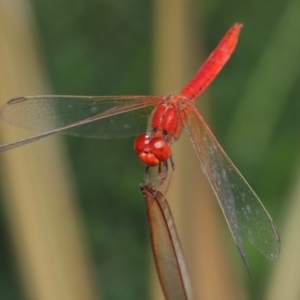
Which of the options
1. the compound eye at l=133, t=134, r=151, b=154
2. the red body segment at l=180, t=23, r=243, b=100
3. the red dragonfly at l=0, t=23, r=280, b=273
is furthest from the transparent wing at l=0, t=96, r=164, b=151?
the compound eye at l=133, t=134, r=151, b=154

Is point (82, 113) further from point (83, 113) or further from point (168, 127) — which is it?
point (168, 127)

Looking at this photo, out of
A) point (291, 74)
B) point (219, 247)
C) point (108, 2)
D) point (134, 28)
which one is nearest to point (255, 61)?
→ point (291, 74)

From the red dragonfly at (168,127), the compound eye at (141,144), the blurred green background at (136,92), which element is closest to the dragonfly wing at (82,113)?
the red dragonfly at (168,127)

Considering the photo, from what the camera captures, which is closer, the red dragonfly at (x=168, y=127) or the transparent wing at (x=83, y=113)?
the red dragonfly at (x=168, y=127)

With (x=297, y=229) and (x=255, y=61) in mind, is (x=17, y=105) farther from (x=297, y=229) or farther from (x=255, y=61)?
(x=255, y=61)

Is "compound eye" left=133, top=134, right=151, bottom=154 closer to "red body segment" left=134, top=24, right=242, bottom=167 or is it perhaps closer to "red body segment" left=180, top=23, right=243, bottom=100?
"red body segment" left=134, top=24, right=242, bottom=167

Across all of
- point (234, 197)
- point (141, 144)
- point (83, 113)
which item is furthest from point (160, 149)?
point (83, 113)

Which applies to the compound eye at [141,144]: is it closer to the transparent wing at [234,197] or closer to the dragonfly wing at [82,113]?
the transparent wing at [234,197]
